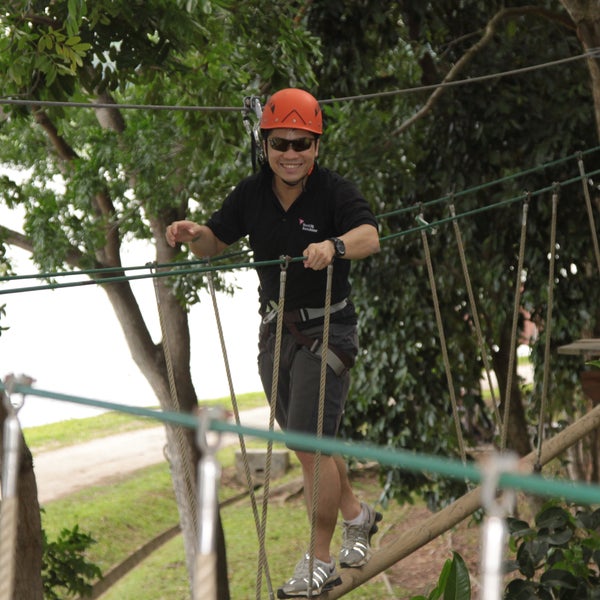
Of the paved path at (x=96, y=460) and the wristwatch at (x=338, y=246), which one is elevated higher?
the wristwatch at (x=338, y=246)

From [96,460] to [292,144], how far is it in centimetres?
1108

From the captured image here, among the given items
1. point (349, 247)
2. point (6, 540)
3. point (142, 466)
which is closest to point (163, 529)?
point (142, 466)

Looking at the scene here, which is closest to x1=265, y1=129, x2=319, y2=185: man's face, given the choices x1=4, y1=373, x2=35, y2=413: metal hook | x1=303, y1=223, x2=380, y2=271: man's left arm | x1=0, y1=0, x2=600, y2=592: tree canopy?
x1=303, y1=223, x2=380, y2=271: man's left arm

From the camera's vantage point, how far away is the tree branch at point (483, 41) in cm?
545

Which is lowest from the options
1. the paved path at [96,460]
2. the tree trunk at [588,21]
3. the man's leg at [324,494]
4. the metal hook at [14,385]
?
the paved path at [96,460]

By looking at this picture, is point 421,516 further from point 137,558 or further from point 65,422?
point 65,422

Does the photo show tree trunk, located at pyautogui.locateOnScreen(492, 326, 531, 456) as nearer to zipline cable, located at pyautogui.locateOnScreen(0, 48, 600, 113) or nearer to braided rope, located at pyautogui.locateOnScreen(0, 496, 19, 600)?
zipline cable, located at pyautogui.locateOnScreen(0, 48, 600, 113)

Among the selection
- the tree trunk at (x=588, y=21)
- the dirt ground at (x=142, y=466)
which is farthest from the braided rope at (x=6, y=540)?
the dirt ground at (x=142, y=466)

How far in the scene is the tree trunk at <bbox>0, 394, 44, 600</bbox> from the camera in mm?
4316

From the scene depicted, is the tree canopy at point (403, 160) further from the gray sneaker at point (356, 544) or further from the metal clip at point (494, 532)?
the metal clip at point (494, 532)

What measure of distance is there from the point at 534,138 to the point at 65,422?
1093 centimetres

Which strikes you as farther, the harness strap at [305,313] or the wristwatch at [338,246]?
the harness strap at [305,313]

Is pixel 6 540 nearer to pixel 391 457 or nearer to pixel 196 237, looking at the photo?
pixel 391 457

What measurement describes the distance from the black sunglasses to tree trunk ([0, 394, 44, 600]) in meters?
2.19
